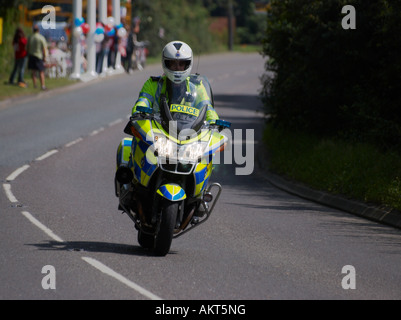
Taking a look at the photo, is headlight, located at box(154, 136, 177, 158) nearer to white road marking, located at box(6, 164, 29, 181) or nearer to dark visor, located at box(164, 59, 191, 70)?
dark visor, located at box(164, 59, 191, 70)

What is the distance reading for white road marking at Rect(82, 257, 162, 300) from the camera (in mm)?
8320

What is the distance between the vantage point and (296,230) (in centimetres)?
1259

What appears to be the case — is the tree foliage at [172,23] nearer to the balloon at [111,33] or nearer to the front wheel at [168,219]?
the balloon at [111,33]

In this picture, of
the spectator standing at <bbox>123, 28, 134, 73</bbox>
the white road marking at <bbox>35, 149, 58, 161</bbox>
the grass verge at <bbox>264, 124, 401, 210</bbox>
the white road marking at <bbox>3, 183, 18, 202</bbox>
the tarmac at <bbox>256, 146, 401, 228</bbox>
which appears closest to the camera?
the tarmac at <bbox>256, 146, 401, 228</bbox>

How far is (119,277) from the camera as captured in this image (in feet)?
29.4

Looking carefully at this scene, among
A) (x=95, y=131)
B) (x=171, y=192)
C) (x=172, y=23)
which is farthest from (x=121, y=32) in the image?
(x=171, y=192)

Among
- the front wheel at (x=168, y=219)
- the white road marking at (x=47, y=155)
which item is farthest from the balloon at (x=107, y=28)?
the front wheel at (x=168, y=219)

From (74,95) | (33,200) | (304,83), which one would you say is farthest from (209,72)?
(33,200)

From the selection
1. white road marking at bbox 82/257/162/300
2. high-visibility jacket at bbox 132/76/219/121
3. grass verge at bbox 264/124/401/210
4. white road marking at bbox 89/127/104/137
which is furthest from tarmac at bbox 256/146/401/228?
white road marking at bbox 89/127/104/137

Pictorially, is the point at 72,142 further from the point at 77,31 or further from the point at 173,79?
the point at 77,31

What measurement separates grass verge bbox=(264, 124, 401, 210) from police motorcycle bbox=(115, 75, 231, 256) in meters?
4.65

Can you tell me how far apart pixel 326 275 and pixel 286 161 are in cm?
919

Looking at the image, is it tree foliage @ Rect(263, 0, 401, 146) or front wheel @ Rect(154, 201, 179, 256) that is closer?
front wheel @ Rect(154, 201, 179, 256)
